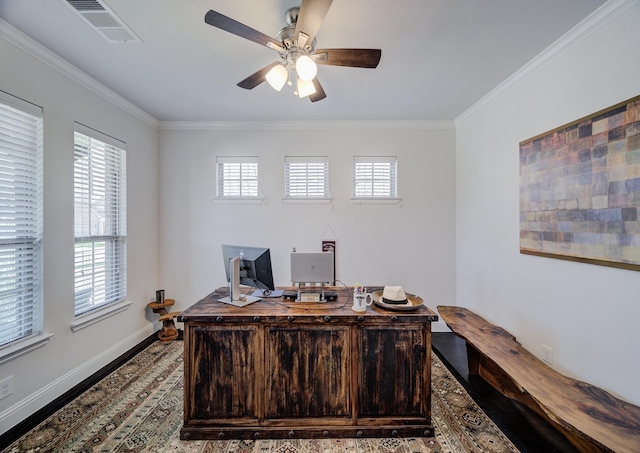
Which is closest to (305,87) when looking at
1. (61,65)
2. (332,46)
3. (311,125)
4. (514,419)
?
(332,46)

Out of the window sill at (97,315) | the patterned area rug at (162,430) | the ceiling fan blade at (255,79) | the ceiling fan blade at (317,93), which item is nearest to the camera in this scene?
the patterned area rug at (162,430)

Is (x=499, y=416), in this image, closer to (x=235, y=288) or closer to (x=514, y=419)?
(x=514, y=419)

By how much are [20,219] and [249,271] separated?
70.7 inches

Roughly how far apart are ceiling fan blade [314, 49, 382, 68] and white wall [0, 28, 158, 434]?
232 centimetres

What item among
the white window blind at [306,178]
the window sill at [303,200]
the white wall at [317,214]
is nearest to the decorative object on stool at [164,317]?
the white wall at [317,214]

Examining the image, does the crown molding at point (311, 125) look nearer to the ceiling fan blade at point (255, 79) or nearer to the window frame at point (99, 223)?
the window frame at point (99, 223)

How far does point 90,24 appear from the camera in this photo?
181 cm

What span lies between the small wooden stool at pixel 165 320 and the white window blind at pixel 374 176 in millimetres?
2898

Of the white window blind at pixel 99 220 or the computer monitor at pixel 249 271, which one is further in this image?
the white window blind at pixel 99 220

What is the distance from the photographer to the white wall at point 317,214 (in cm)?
361

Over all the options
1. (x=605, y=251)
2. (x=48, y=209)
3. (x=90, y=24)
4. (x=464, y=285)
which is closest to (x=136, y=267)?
(x=48, y=209)

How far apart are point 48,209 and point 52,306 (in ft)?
2.72

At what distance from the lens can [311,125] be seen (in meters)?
3.58

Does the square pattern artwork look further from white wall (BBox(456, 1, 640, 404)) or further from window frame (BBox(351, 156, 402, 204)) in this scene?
window frame (BBox(351, 156, 402, 204))
